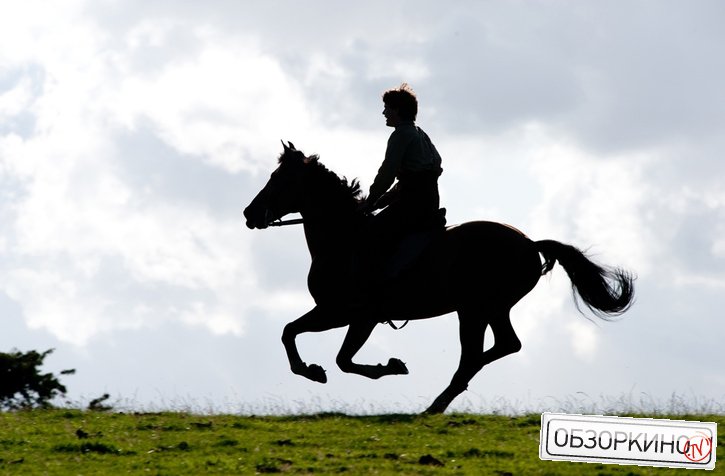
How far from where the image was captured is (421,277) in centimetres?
1565

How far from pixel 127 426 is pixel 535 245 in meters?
5.71

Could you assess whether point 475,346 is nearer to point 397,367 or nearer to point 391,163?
point 397,367

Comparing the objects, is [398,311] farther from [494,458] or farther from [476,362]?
[494,458]

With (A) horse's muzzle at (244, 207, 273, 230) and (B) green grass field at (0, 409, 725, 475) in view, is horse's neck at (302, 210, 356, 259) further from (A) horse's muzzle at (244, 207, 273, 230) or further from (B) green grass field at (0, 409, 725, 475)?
(B) green grass field at (0, 409, 725, 475)

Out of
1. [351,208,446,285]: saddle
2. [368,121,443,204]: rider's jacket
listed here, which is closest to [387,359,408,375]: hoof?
[351,208,446,285]: saddle

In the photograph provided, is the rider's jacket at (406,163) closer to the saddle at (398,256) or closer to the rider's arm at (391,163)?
the rider's arm at (391,163)

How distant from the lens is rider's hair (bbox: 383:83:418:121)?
1577 centimetres

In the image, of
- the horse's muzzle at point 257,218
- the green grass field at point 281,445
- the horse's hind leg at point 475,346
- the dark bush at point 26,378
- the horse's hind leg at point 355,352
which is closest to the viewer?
the green grass field at point 281,445

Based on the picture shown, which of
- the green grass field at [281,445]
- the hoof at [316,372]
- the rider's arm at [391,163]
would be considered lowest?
the green grass field at [281,445]

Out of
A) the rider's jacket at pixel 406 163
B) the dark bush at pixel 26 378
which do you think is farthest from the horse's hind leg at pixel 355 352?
the dark bush at pixel 26 378

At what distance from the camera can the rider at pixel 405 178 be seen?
1553 cm

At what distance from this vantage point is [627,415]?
14.9 meters

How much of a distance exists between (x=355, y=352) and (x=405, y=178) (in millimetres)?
2355

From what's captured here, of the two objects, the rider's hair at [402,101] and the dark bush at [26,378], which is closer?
the rider's hair at [402,101]
